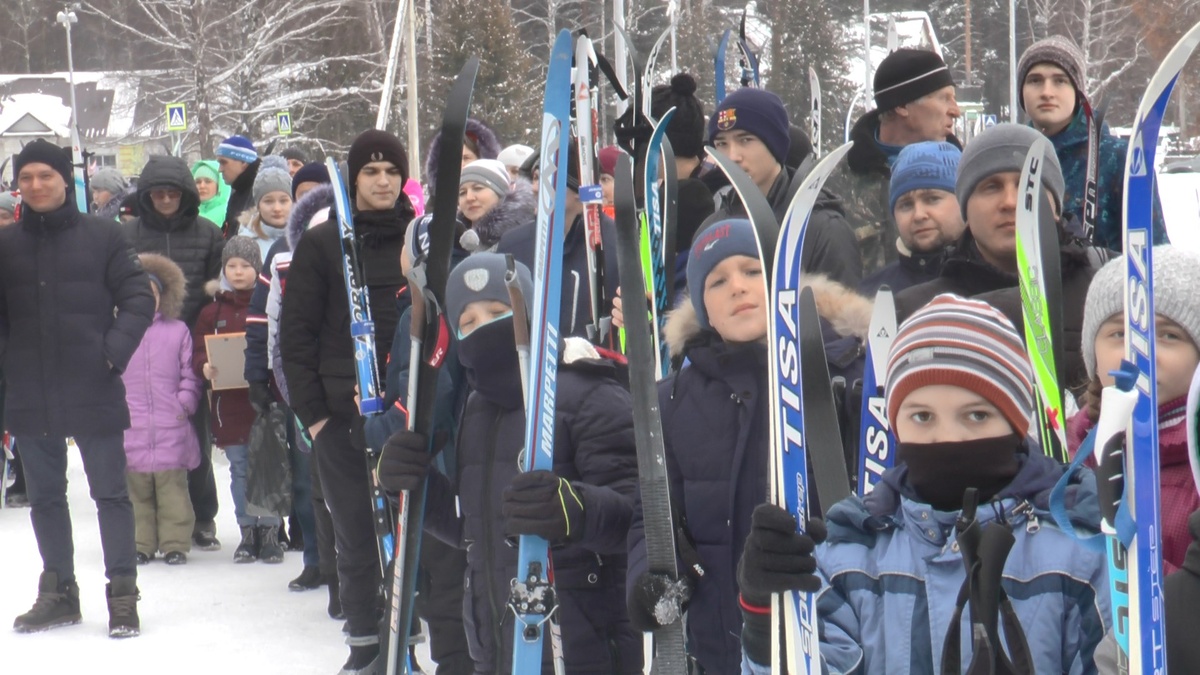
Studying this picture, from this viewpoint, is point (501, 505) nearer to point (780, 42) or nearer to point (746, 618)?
point (746, 618)

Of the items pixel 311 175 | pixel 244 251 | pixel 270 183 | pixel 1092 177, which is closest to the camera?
pixel 1092 177

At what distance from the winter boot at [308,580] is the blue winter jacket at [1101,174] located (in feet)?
14.2

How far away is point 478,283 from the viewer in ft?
13.4

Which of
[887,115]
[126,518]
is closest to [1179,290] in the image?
[887,115]

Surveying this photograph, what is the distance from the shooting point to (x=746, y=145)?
14.6 ft

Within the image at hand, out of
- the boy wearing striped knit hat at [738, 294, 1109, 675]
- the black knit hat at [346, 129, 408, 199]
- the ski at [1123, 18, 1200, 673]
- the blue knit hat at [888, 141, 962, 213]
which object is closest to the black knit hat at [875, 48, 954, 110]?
the blue knit hat at [888, 141, 962, 213]

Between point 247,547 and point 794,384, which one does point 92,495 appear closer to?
point 247,547

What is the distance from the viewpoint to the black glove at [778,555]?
2162mm

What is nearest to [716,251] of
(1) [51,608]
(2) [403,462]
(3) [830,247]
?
(3) [830,247]

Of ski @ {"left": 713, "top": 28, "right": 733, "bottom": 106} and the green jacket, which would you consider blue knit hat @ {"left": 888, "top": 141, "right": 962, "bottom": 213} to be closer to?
ski @ {"left": 713, "top": 28, "right": 733, "bottom": 106}

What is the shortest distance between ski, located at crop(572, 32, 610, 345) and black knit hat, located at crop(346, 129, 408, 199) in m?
0.78

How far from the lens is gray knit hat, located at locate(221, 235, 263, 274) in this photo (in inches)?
299

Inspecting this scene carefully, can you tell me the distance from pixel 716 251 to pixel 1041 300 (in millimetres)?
704

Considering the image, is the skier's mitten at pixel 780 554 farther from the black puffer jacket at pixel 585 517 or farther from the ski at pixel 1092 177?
the ski at pixel 1092 177
